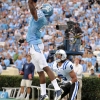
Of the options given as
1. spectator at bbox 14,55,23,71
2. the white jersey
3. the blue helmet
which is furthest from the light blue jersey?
spectator at bbox 14,55,23,71

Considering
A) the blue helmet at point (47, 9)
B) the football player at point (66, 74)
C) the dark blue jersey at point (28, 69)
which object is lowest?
the dark blue jersey at point (28, 69)

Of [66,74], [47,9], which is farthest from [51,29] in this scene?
[47,9]

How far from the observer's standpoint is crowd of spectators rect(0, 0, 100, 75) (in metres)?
19.9

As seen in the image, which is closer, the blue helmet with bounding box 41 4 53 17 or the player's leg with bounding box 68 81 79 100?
the blue helmet with bounding box 41 4 53 17

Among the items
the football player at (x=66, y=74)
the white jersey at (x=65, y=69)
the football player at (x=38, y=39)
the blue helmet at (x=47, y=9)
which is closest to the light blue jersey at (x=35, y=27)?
the football player at (x=38, y=39)

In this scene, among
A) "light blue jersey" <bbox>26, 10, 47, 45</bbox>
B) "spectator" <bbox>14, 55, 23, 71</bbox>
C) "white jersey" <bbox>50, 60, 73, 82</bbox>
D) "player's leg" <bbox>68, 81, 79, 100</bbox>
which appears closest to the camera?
"light blue jersey" <bbox>26, 10, 47, 45</bbox>

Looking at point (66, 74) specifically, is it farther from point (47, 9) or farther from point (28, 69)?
point (28, 69)

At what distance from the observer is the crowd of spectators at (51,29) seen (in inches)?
782

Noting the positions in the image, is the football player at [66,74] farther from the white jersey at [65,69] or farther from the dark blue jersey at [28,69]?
the dark blue jersey at [28,69]

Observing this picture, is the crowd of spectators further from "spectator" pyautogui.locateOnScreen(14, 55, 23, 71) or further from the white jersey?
the white jersey

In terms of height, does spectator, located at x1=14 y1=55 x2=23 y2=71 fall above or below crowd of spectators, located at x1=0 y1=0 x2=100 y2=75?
below

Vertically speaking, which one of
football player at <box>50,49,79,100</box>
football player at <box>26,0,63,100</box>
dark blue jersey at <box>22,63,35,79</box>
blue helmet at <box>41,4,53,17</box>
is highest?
blue helmet at <box>41,4,53,17</box>

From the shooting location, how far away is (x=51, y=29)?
2250cm

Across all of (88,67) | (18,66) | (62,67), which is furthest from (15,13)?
(62,67)
